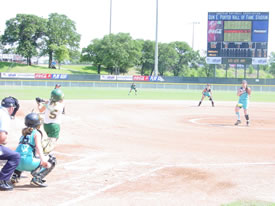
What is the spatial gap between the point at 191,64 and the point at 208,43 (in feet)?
138

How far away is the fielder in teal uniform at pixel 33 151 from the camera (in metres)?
6.89

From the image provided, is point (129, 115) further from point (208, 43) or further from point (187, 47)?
point (187, 47)

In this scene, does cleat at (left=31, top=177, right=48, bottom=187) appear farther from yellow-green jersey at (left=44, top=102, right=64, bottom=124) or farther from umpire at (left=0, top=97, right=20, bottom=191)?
yellow-green jersey at (left=44, top=102, right=64, bottom=124)

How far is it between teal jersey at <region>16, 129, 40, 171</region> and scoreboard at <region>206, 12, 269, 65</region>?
4993 cm

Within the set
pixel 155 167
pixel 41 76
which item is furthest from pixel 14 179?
pixel 41 76

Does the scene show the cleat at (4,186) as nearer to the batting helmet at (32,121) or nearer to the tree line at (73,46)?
the batting helmet at (32,121)

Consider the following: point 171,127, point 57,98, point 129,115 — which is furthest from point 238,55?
point 57,98

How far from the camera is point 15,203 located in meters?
6.21

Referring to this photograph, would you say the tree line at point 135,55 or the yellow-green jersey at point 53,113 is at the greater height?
the tree line at point 135,55

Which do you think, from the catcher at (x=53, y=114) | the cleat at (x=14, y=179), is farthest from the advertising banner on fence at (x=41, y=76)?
the cleat at (x=14, y=179)

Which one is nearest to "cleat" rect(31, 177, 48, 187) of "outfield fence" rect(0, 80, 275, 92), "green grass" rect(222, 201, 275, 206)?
"green grass" rect(222, 201, 275, 206)

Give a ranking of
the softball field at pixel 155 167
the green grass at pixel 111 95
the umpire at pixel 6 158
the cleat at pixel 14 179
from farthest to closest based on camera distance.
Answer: the green grass at pixel 111 95 → the cleat at pixel 14 179 → the softball field at pixel 155 167 → the umpire at pixel 6 158

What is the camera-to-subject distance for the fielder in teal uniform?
6886 mm

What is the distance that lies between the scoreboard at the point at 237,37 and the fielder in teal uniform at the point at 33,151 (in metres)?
49.8
